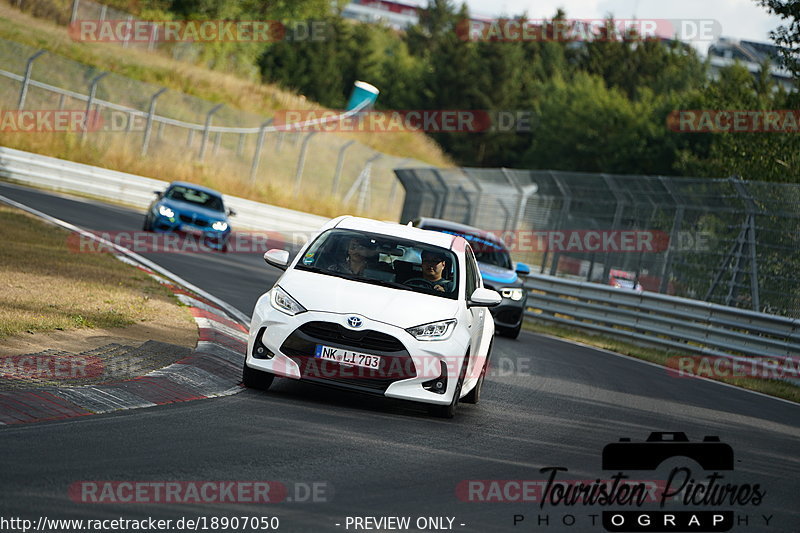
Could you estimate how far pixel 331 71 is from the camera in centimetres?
8600

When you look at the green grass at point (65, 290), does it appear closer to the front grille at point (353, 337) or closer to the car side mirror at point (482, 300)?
the front grille at point (353, 337)

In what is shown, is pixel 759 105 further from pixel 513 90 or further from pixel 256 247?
pixel 513 90

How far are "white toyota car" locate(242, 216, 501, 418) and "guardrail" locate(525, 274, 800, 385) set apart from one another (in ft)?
30.5

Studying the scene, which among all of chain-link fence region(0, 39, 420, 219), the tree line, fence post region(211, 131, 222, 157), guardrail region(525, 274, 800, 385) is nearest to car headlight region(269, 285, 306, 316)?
guardrail region(525, 274, 800, 385)

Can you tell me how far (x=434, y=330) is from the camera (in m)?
9.04

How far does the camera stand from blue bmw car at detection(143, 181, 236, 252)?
2511 centimetres

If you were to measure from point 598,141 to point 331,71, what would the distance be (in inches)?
836

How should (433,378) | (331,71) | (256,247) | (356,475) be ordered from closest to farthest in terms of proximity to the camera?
(356,475), (433,378), (256,247), (331,71)

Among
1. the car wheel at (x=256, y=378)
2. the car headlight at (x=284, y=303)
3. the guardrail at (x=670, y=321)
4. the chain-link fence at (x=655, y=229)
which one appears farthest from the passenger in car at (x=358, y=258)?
the chain-link fence at (x=655, y=229)

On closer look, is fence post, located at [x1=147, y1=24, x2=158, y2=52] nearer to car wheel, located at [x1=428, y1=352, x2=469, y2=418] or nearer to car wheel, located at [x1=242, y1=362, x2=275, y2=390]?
car wheel, located at [x1=242, y1=362, x2=275, y2=390]

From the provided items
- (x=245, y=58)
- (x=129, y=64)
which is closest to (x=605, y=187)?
(x=129, y=64)

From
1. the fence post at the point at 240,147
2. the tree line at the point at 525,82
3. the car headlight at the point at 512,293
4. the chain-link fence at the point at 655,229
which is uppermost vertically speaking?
the tree line at the point at 525,82

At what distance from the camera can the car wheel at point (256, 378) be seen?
→ 9.17 metres

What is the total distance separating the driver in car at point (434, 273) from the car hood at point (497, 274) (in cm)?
767
